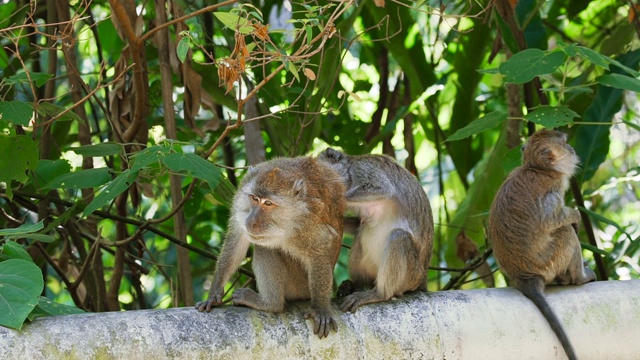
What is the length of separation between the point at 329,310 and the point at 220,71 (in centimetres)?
117

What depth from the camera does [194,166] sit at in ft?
12.6

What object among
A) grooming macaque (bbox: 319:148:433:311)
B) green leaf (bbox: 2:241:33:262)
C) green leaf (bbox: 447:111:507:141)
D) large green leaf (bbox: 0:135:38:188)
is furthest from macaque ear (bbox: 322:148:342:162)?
green leaf (bbox: 2:241:33:262)

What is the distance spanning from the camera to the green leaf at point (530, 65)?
14.2 ft

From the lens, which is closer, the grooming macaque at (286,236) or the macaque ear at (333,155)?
the grooming macaque at (286,236)

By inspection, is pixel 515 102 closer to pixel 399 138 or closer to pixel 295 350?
pixel 399 138

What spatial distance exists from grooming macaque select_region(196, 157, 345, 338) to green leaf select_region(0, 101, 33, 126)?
3.59 ft

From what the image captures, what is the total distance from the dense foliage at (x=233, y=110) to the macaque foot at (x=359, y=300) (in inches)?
32.6

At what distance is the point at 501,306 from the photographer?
160 inches

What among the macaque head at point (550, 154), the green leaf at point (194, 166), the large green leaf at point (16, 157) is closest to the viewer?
the green leaf at point (194, 166)

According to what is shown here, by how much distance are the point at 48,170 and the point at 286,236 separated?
149cm

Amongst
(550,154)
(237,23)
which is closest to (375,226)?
(550,154)

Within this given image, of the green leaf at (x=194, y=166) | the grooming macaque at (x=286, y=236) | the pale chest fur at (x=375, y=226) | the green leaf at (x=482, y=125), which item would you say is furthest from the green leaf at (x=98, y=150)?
the green leaf at (x=482, y=125)

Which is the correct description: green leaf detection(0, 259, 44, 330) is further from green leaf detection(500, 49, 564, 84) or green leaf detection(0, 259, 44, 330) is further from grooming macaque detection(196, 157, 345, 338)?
green leaf detection(500, 49, 564, 84)

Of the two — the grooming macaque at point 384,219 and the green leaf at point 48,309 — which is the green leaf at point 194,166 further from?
the grooming macaque at point 384,219
